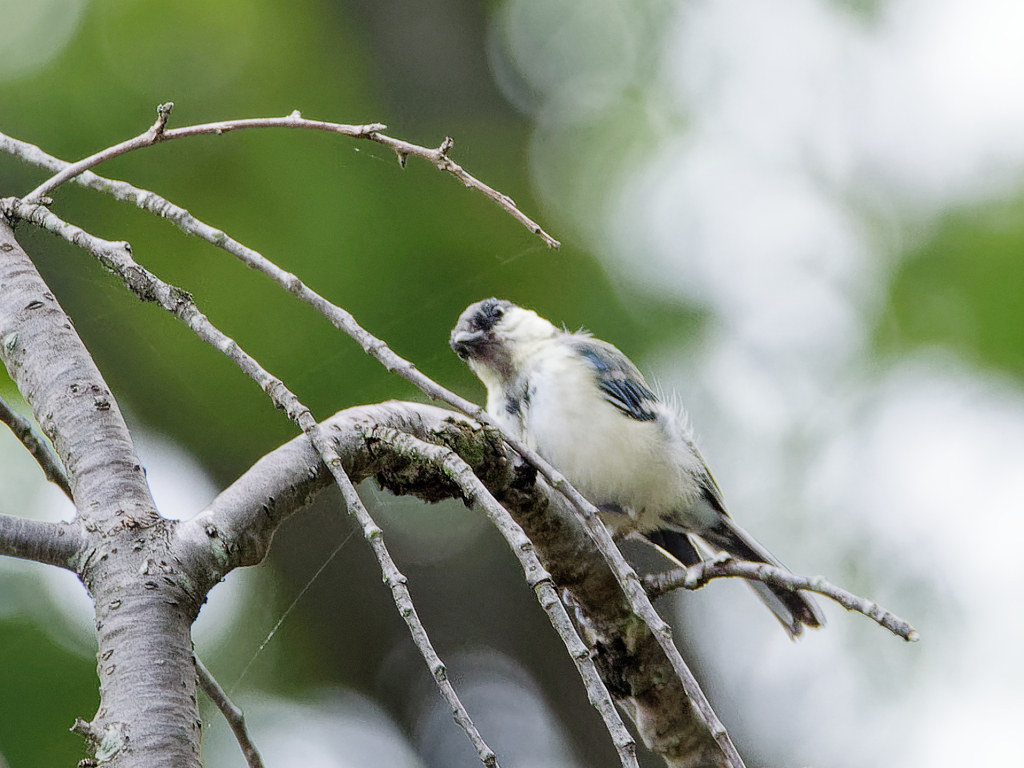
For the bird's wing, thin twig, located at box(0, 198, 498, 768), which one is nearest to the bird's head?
the bird's wing

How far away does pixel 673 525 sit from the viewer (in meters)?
2.43

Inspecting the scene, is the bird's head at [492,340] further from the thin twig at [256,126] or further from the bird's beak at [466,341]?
the thin twig at [256,126]

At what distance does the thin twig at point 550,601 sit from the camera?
811mm

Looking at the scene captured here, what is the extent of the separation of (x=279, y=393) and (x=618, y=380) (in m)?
1.55

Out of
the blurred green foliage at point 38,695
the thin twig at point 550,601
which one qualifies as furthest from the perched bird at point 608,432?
the blurred green foliage at point 38,695

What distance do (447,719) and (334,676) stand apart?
0.37m

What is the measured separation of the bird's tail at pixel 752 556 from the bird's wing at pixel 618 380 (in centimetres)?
30

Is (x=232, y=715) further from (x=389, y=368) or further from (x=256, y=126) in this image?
(x=256, y=126)

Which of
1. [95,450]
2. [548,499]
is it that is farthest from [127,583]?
[548,499]

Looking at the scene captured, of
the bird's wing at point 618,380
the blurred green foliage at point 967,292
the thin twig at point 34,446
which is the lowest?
the thin twig at point 34,446

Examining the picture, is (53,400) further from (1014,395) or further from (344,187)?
(1014,395)

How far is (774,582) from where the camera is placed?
3.68ft

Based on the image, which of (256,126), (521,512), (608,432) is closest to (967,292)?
(608,432)

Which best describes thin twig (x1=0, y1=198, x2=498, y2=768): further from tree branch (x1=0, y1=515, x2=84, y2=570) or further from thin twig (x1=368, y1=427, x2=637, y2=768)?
tree branch (x1=0, y1=515, x2=84, y2=570)
